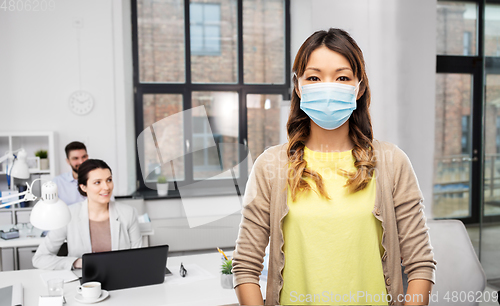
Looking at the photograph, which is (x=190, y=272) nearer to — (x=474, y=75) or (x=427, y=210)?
(x=427, y=210)

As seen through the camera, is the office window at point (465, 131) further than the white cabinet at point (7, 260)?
Yes

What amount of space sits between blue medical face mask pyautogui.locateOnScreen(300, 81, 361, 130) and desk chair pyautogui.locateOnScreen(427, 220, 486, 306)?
4.29 feet

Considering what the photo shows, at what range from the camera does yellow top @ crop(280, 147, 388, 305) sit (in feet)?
3.22

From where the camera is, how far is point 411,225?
986 mm

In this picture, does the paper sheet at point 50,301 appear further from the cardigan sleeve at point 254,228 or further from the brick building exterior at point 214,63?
the brick building exterior at point 214,63

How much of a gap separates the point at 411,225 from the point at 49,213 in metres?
1.29

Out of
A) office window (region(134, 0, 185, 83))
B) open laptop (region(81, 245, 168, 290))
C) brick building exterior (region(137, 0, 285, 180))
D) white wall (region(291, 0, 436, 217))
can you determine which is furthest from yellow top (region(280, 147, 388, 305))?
office window (region(134, 0, 185, 83))

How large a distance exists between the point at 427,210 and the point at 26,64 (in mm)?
4426

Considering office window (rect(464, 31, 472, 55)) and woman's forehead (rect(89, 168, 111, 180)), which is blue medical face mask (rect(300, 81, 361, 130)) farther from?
office window (rect(464, 31, 472, 55))

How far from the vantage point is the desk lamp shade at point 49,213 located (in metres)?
1.54

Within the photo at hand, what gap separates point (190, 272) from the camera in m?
2.29

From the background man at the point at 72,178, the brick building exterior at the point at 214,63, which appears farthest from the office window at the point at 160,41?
the background man at the point at 72,178

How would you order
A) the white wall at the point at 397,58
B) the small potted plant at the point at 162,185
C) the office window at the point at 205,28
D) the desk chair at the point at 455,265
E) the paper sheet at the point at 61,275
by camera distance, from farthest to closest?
the office window at the point at 205,28
the small potted plant at the point at 162,185
the white wall at the point at 397,58
the paper sheet at the point at 61,275
the desk chair at the point at 455,265

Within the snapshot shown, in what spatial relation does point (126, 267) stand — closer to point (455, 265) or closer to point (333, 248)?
point (333, 248)
